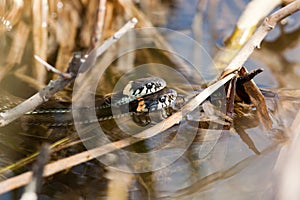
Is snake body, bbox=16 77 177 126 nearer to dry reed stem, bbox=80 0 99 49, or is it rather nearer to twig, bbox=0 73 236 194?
twig, bbox=0 73 236 194

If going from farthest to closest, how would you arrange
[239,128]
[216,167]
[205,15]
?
1. [205,15]
2. [239,128]
3. [216,167]

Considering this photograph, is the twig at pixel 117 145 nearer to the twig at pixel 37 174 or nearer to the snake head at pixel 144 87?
the twig at pixel 37 174

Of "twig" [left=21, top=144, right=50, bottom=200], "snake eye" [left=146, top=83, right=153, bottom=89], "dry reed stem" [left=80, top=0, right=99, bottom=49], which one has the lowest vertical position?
"twig" [left=21, top=144, right=50, bottom=200]

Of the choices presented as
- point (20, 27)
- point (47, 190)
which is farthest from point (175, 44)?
point (47, 190)

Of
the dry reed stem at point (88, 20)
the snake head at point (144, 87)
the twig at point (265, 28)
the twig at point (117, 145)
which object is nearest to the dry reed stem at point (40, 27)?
the dry reed stem at point (88, 20)

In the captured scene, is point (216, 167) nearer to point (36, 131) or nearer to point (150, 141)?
point (150, 141)

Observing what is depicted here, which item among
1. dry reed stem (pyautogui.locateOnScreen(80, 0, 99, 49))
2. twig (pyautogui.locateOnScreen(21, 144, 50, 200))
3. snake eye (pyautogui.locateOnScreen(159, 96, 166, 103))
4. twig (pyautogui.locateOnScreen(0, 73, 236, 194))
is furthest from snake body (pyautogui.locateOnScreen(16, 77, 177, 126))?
twig (pyautogui.locateOnScreen(21, 144, 50, 200))
